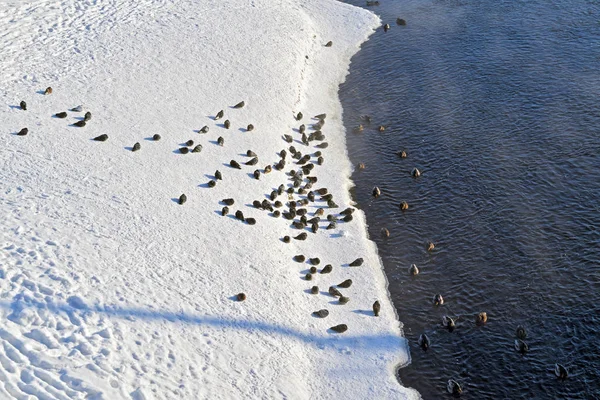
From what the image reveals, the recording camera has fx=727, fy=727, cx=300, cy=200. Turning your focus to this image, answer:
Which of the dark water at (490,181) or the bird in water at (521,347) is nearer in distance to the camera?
the bird in water at (521,347)

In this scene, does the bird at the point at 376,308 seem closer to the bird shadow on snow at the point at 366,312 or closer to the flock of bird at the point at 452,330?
the bird shadow on snow at the point at 366,312

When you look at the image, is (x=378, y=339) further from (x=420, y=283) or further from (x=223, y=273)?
(x=223, y=273)

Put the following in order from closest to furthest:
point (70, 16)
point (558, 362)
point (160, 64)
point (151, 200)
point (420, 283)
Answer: point (558, 362)
point (420, 283)
point (151, 200)
point (160, 64)
point (70, 16)

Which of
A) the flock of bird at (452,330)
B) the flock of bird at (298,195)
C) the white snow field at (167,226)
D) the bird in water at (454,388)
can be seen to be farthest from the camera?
the flock of bird at (298,195)

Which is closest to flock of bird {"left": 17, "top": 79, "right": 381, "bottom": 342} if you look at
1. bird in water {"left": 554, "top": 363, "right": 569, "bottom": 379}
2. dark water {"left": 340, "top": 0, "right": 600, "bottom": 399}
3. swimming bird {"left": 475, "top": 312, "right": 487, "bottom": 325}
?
dark water {"left": 340, "top": 0, "right": 600, "bottom": 399}

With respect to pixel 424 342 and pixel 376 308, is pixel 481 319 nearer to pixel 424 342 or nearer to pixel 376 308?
pixel 424 342

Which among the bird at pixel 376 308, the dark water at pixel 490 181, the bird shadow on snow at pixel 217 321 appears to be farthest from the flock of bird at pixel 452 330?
the bird at pixel 376 308

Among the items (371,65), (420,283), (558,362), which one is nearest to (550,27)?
(371,65)
